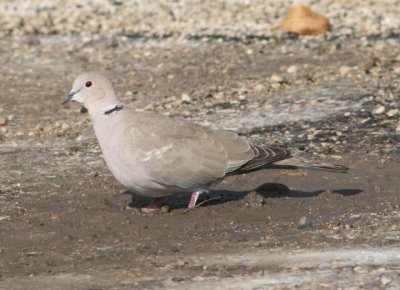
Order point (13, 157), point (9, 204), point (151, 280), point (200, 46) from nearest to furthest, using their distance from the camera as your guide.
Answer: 1. point (151, 280)
2. point (9, 204)
3. point (13, 157)
4. point (200, 46)

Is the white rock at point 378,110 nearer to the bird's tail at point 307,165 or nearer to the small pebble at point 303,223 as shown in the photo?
the bird's tail at point 307,165

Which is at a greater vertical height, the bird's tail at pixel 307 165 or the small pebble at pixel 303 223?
the bird's tail at pixel 307 165

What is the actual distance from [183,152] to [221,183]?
3.52 ft

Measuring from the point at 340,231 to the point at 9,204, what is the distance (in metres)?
2.58

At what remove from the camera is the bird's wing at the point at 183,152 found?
294 inches

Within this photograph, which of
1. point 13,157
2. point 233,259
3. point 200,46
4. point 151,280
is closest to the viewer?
point 151,280

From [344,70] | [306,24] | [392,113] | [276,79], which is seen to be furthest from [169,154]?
[306,24]

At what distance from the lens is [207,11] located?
15.5 m

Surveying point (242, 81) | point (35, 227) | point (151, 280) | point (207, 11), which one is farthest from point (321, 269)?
point (207, 11)

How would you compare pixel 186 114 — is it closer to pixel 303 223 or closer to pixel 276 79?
pixel 276 79

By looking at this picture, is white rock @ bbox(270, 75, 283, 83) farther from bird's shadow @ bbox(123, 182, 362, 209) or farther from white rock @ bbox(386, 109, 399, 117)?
bird's shadow @ bbox(123, 182, 362, 209)

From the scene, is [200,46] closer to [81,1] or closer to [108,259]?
[81,1]

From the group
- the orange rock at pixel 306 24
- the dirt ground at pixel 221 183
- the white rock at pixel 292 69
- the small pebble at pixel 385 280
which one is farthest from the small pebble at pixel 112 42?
the small pebble at pixel 385 280

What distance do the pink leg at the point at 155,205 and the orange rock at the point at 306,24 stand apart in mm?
6620
